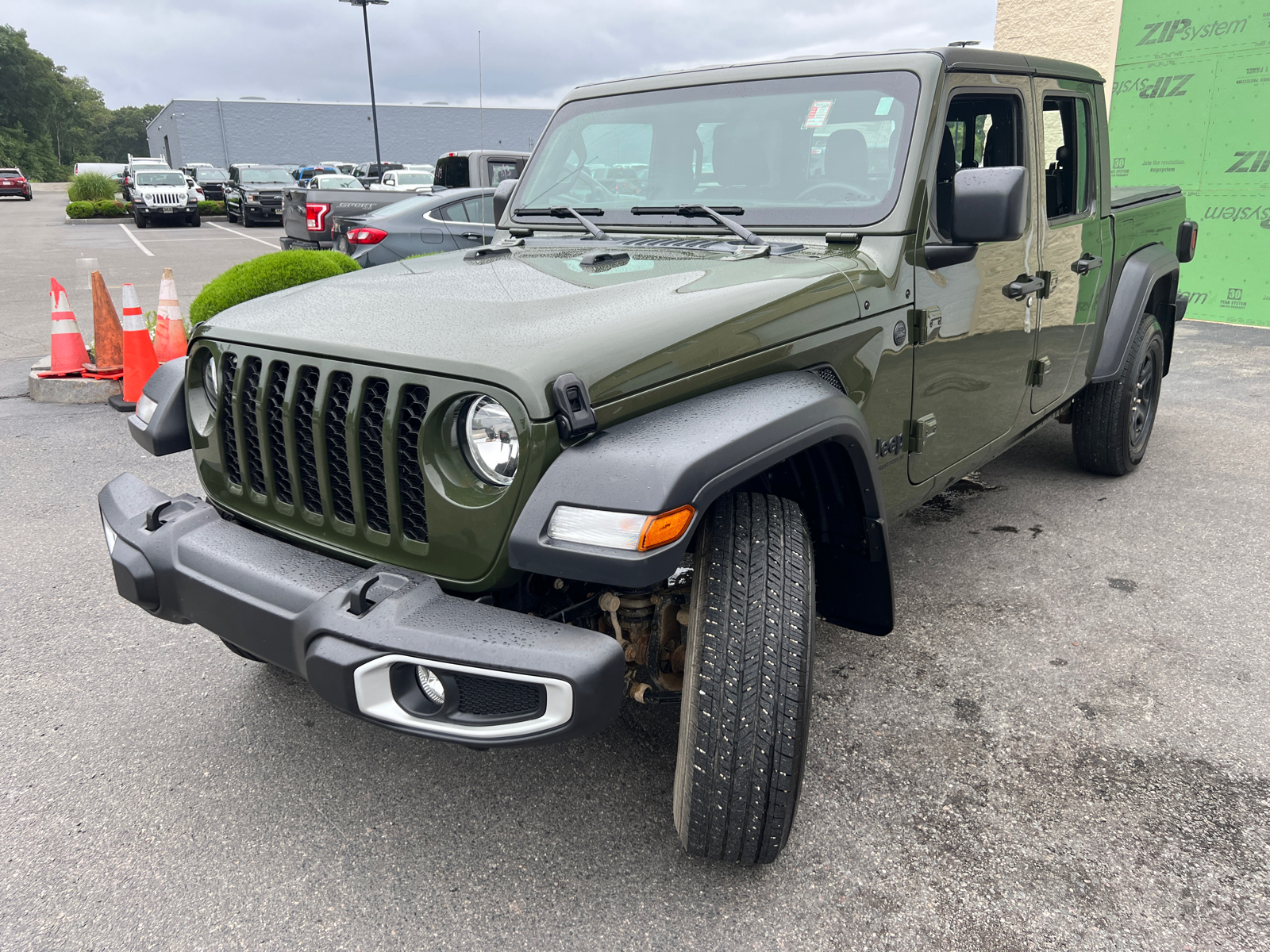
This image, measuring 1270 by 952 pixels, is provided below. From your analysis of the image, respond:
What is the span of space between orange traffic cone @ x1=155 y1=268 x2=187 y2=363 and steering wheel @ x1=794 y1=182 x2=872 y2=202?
5393 millimetres

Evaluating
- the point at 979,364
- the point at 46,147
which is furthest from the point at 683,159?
the point at 46,147

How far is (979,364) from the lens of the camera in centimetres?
308

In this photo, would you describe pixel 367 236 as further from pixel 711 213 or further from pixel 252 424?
pixel 252 424

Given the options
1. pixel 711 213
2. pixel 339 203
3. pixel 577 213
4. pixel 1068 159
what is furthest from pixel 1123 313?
pixel 339 203

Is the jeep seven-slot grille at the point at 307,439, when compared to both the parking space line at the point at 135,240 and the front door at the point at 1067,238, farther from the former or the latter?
the parking space line at the point at 135,240

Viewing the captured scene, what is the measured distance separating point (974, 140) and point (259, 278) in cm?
534

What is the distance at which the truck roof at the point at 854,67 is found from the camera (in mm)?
2863

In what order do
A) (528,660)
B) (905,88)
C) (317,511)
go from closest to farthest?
(528,660) → (317,511) → (905,88)

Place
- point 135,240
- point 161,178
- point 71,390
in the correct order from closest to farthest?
point 71,390 < point 135,240 < point 161,178

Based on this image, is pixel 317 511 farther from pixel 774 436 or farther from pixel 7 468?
pixel 7 468

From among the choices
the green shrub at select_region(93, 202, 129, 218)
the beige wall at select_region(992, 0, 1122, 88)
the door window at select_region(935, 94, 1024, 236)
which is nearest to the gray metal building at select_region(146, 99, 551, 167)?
the green shrub at select_region(93, 202, 129, 218)

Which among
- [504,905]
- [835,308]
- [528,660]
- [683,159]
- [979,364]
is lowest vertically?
[504,905]

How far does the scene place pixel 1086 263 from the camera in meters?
3.86

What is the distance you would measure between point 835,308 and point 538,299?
761mm
